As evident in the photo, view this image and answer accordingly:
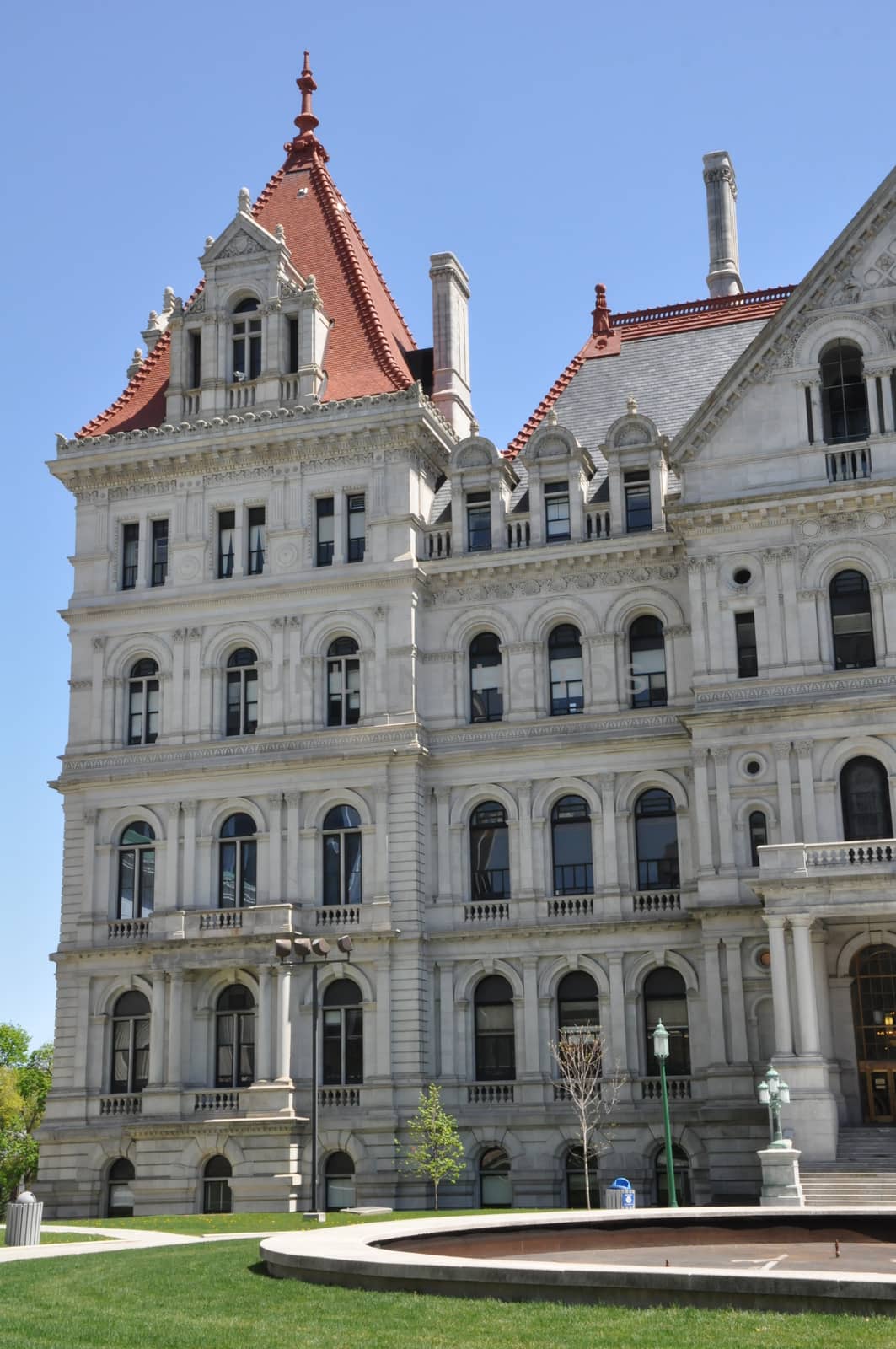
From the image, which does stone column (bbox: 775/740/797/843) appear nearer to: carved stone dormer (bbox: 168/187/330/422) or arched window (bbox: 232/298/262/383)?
carved stone dormer (bbox: 168/187/330/422)

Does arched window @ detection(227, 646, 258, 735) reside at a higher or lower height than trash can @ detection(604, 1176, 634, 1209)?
higher

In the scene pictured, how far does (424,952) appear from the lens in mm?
46156

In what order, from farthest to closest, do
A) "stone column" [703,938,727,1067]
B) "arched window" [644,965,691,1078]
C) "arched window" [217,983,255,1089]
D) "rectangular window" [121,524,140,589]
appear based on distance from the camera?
1. "rectangular window" [121,524,140,589]
2. "arched window" [217,983,255,1089]
3. "arched window" [644,965,691,1078]
4. "stone column" [703,938,727,1067]

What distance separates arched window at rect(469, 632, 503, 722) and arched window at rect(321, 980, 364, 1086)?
27.3ft

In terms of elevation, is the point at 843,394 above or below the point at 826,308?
below

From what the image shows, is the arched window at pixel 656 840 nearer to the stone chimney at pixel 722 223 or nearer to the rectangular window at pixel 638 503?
the rectangular window at pixel 638 503

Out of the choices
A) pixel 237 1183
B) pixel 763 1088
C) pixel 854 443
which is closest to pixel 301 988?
pixel 237 1183

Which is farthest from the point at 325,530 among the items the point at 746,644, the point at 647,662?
the point at 746,644

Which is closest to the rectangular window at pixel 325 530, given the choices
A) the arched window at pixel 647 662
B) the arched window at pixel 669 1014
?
the arched window at pixel 647 662

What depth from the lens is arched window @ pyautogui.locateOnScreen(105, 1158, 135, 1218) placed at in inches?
1818

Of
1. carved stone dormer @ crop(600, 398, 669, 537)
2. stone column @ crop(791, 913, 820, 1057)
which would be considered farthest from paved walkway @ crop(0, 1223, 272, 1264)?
carved stone dormer @ crop(600, 398, 669, 537)

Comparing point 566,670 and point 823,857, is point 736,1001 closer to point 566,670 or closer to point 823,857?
point 823,857

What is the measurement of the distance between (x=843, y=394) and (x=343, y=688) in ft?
52.1

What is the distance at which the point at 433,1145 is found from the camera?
43469 millimetres
